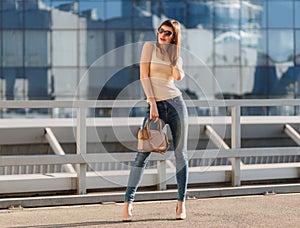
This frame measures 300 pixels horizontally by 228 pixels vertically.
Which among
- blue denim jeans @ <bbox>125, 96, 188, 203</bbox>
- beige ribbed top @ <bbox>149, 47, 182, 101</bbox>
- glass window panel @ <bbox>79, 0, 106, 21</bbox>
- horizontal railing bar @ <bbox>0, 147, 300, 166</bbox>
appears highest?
glass window panel @ <bbox>79, 0, 106, 21</bbox>

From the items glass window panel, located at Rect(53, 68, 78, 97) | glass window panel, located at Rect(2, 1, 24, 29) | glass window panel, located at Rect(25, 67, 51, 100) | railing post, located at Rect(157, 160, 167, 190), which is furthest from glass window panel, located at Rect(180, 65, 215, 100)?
railing post, located at Rect(157, 160, 167, 190)

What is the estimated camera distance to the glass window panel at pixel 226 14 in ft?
121

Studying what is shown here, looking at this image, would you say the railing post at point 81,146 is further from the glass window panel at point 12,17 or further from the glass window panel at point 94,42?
the glass window panel at point 12,17

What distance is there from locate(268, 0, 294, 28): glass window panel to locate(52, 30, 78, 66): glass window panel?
11.2m

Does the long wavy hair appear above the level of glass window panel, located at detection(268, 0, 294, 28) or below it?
below

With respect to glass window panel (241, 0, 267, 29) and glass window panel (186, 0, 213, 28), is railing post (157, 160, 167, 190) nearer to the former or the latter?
glass window panel (186, 0, 213, 28)

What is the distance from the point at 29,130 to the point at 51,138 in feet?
2.09

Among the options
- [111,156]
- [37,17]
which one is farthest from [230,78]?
[111,156]

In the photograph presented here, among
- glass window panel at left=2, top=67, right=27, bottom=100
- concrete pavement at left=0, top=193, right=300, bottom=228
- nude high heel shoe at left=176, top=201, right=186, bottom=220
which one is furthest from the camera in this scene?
glass window panel at left=2, top=67, right=27, bottom=100

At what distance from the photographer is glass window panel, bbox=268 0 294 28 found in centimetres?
3734

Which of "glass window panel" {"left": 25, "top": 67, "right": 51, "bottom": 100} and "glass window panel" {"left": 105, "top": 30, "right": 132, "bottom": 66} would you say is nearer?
"glass window panel" {"left": 25, "top": 67, "right": 51, "bottom": 100}

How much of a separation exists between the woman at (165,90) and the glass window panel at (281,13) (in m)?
32.3

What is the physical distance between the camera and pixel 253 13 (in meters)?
37.4

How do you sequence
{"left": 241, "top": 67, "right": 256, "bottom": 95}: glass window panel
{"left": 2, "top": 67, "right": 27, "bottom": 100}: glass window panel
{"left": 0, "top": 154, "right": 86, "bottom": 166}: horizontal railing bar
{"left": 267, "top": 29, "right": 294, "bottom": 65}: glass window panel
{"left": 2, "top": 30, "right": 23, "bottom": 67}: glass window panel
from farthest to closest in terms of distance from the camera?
{"left": 267, "top": 29, "right": 294, "bottom": 65}: glass window panel → {"left": 241, "top": 67, "right": 256, "bottom": 95}: glass window panel → {"left": 2, "top": 30, "right": 23, "bottom": 67}: glass window panel → {"left": 2, "top": 67, "right": 27, "bottom": 100}: glass window panel → {"left": 0, "top": 154, "right": 86, "bottom": 166}: horizontal railing bar
